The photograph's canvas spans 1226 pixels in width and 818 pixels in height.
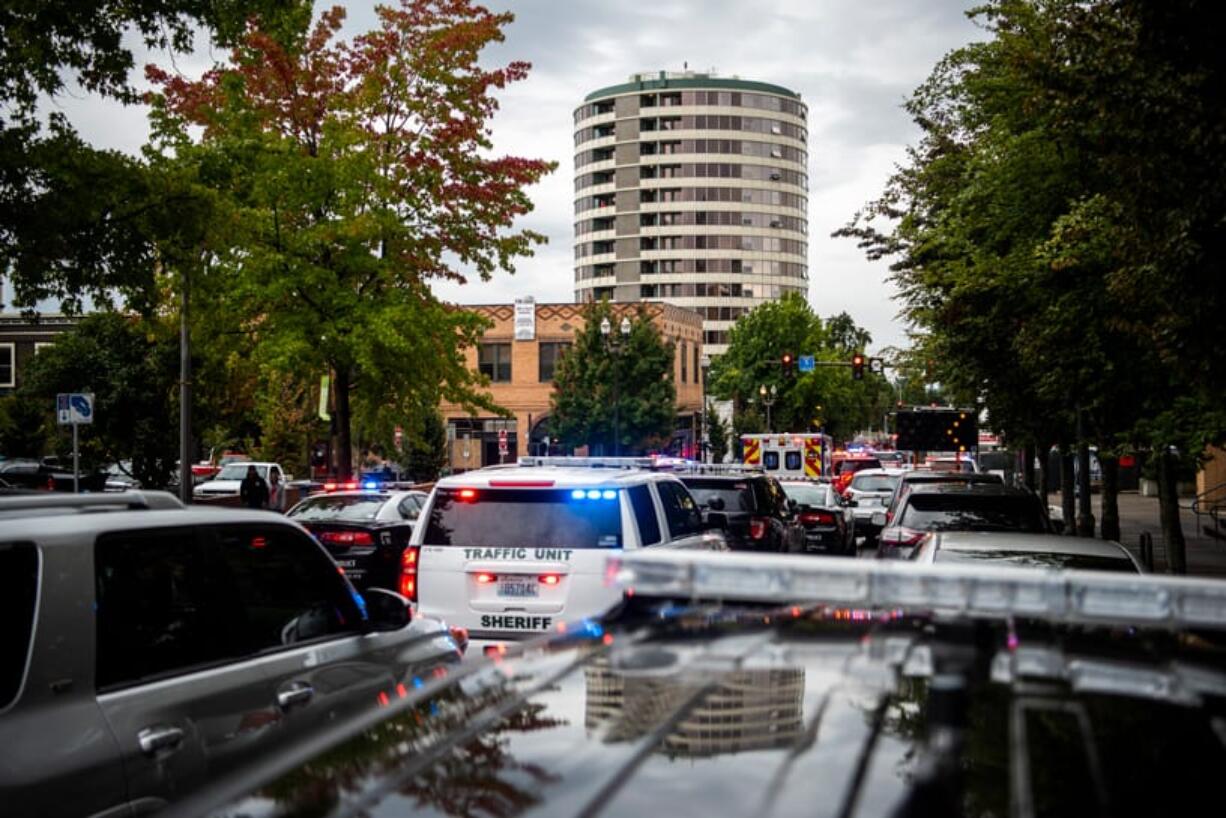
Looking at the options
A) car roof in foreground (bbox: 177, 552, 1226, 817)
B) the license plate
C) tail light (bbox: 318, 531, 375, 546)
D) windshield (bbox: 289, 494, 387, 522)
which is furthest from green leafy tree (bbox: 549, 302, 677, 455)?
car roof in foreground (bbox: 177, 552, 1226, 817)

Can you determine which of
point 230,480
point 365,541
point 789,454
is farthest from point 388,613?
point 789,454

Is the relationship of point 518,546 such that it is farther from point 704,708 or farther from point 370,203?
point 370,203

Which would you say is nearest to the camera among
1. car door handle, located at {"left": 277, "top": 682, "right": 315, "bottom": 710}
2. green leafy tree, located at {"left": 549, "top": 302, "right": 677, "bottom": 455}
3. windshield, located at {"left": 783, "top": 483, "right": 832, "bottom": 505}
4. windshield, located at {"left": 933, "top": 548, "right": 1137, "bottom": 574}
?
car door handle, located at {"left": 277, "top": 682, "right": 315, "bottom": 710}

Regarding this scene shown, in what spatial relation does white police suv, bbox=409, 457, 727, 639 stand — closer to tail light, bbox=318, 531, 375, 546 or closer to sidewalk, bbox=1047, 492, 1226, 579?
tail light, bbox=318, 531, 375, 546

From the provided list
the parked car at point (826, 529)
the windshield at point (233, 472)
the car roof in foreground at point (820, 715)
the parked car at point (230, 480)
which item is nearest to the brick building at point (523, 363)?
the windshield at point (233, 472)

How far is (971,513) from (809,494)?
13439 millimetres

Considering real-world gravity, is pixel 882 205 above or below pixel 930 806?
above

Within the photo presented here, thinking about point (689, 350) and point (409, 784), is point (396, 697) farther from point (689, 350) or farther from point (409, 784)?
point (689, 350)

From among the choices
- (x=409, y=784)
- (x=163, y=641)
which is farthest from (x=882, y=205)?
(x=409, y=784)

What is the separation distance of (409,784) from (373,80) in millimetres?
28501

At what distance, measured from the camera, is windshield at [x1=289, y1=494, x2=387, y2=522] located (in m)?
19.7

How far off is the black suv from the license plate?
729cm

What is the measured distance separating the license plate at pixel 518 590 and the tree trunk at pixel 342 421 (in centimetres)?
Answer: 2122

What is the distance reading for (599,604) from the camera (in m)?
9.13
